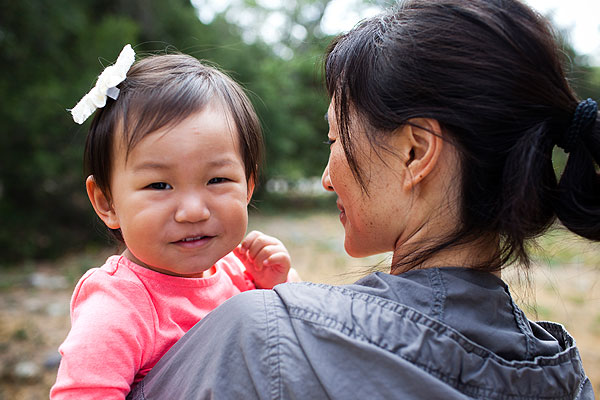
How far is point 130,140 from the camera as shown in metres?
1.40

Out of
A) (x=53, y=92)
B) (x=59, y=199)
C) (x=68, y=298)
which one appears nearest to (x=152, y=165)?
(x=68, y=298)

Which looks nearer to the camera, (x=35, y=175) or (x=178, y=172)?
(x=178, y=172)

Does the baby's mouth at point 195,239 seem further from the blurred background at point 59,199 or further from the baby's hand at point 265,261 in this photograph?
the blurred background at point 59,199

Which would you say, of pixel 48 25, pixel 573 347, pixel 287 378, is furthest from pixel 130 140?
pixel 48 25

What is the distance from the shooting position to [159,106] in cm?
142

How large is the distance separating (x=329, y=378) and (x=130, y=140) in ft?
2.73

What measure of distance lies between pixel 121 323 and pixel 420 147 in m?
0.83

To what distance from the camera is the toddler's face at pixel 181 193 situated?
139 centimetres

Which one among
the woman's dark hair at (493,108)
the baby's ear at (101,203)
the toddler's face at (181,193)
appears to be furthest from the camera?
the baby's ear at (101,203)

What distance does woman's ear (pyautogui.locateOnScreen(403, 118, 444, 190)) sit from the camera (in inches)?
46.0

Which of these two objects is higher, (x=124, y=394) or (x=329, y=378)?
(x=329, y=378)

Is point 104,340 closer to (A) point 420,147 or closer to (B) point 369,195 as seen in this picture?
(B) point 369,195

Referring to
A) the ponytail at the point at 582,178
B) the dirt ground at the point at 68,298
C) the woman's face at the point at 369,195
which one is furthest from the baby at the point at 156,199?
the ponytail at the point at 582,178

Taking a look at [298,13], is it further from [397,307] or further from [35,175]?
[397,307]
